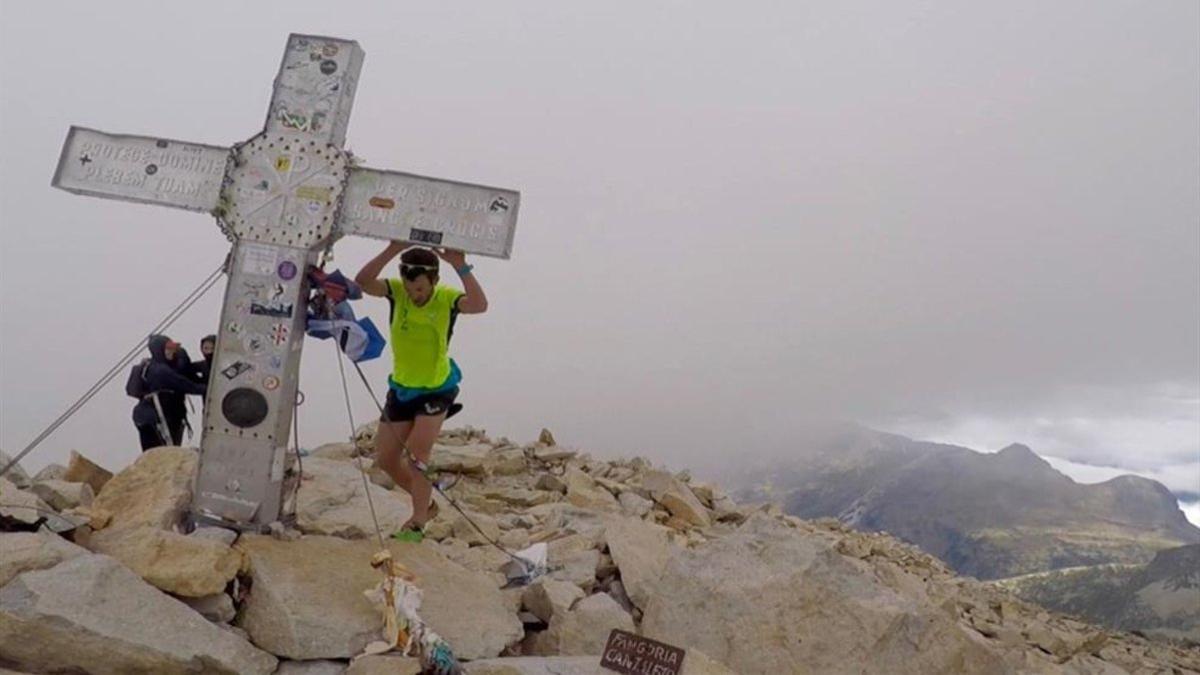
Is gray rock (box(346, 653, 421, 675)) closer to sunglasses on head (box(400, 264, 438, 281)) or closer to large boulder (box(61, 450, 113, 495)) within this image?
sunglasses on head (box(400, 264, 438, 281))

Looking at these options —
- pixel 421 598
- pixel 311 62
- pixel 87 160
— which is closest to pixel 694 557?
pixel 421 598

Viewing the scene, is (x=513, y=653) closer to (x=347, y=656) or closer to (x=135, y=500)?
(x=347, y=656)

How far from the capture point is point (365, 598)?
16.1ft

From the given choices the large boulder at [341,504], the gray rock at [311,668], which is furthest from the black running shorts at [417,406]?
the gray rock at [311,668]

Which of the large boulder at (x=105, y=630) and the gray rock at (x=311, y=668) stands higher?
the large boulder at (x=105, y=630)

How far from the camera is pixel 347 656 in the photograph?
4500 millimetres

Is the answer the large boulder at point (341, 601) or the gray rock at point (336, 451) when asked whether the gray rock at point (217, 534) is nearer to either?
the large boulder at point (341, 601)

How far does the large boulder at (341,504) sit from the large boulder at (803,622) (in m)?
2.52

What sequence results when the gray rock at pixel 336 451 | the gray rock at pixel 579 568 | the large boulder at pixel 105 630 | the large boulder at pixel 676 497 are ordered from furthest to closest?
1. the large boulder at pixel 676 497
2. the gray rock at pixel 336 451
3. the gray rock at pixel 579 568
4. the large boulder at pixel 105 630

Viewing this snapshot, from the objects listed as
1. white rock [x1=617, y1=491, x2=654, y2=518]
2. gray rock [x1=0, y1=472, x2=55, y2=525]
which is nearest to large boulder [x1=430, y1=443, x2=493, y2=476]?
white rock [x1=617, y1=491, x2=654, y2=518]

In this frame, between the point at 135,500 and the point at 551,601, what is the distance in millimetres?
3067

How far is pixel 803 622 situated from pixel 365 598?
9.25 feet

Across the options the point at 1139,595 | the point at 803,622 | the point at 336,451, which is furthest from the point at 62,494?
the point at 1139,595

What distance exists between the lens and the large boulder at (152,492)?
5.46 m
